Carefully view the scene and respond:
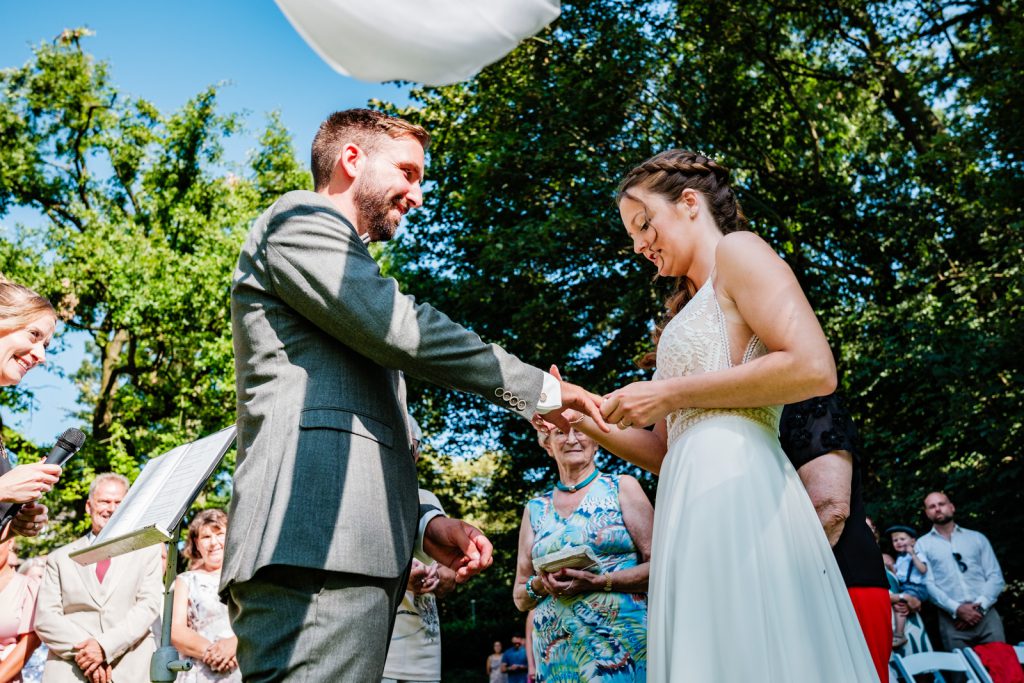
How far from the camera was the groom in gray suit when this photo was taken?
196 cm

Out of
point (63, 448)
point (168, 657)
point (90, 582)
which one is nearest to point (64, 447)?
point (63, 448)

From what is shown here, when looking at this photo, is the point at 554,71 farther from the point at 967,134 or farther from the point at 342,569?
the point at 342,569

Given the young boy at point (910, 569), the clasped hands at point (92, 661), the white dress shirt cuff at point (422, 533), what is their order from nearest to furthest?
the white dress shirt cuff at point (422, 533)
the clasped hands at point (92, 661)
the young boy at point (910, 569)

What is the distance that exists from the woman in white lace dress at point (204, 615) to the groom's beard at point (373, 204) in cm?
309

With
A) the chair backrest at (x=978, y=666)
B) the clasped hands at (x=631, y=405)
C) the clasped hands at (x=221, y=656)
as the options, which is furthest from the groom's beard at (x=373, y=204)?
the chair backrest at (x=978, y=666)

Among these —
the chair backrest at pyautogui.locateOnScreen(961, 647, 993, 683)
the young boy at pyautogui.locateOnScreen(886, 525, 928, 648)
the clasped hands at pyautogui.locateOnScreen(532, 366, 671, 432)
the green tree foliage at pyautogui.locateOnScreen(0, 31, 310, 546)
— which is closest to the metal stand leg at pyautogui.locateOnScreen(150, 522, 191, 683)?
the clasped hands at pyautogui.locateOnScreen(532, 366, 671, 432)

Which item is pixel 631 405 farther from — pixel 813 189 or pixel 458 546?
pixel 813 189

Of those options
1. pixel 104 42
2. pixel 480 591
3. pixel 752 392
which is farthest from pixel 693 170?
pixel 480 591

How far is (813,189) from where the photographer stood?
A: 14453mm

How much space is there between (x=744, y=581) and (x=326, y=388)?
117 centimetres

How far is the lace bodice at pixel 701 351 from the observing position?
2.43m

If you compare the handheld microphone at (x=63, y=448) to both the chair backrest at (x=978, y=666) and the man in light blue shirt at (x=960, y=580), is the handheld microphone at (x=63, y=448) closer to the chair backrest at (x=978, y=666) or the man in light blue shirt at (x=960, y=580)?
the chair backrest at (x=978, y=666)

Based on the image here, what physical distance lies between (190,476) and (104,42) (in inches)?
813

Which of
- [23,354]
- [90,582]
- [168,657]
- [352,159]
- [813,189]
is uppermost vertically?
[813,189]
